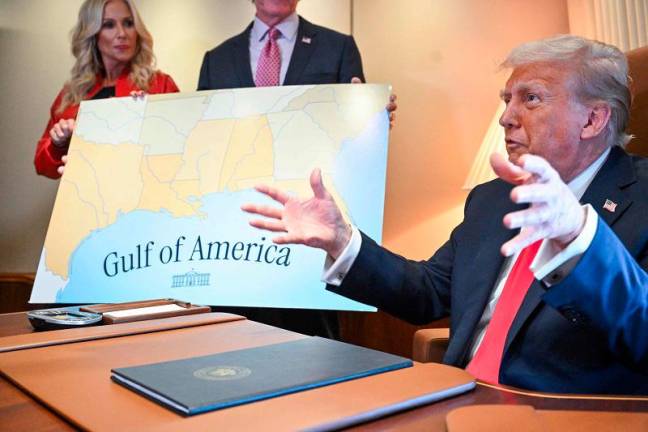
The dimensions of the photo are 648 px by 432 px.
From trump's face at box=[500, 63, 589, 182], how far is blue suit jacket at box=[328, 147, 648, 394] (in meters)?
0.10

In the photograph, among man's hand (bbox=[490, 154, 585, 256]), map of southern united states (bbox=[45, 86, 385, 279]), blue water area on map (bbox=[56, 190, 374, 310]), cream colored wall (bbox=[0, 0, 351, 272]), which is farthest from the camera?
cream colored wall (bbox=[0, 0, 351, 272])

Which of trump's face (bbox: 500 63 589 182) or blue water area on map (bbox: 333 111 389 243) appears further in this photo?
blue water area on map (bbox: 333 111 389 243)

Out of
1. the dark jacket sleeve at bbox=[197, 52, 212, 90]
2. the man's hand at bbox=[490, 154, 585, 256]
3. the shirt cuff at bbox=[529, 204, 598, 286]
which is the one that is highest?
the dark jacket sleeve at bbox=[197, 52, 212, 90]

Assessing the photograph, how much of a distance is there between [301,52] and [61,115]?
112 centimetres

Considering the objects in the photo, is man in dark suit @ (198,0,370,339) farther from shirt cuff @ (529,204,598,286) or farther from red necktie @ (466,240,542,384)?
shirt cuff @ (529,204,598,286)

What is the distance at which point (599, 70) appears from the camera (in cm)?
140

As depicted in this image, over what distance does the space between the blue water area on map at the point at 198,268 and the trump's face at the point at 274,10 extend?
92 centimetres

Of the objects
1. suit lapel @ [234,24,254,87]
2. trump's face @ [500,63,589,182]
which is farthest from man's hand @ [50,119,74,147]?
trump's face @ [500,63,589,182]

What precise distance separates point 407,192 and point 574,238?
2424mm

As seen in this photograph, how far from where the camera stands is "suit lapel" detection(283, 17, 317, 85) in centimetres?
244

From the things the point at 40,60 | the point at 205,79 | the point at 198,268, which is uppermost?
the point at 40,60

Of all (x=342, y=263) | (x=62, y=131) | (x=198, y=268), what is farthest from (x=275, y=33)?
(x=342, y=263)

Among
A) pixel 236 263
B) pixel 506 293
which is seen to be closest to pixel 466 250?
pixel 506 293

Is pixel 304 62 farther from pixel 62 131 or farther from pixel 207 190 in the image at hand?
pixel 62 131
